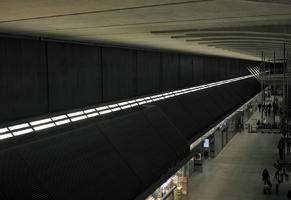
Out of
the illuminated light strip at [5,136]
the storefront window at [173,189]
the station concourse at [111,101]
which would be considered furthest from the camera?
the storefront window at [173,189]

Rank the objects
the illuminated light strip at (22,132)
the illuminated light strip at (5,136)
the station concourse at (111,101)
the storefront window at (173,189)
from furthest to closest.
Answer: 1. the storefront window at (173,189)
2. the illuminated light strip at (22,132)
3. the illuminated light strip at (5,136)
4. the station concourse at (111,101)

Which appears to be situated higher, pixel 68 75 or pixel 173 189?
pixel 68 75

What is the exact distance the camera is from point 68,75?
9812 millimetres

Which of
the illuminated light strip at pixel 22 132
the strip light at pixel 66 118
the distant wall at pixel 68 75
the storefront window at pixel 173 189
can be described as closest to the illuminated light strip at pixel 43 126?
the strip light at pixel 66 118

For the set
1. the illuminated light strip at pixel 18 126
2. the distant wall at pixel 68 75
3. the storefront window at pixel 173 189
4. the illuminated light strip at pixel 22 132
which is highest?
the distant wall at pixel 68 75

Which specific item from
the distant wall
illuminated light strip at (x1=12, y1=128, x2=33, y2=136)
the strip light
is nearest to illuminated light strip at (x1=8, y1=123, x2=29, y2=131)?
the strip light

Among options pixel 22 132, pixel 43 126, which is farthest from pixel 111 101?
pixel 22 132

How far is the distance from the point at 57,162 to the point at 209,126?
10.3 metres

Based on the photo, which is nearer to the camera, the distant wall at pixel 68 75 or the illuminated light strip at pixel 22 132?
the illuminated light strip at pixel 22 132

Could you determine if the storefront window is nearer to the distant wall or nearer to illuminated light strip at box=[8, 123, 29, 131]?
the distant wall

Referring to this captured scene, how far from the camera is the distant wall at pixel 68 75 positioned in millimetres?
7684

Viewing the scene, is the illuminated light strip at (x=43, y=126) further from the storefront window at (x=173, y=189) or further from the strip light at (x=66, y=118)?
the storefront window at (x=173, y=189)

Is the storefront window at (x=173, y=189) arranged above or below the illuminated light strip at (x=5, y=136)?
below

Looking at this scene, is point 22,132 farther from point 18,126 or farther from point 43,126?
point 43,126
